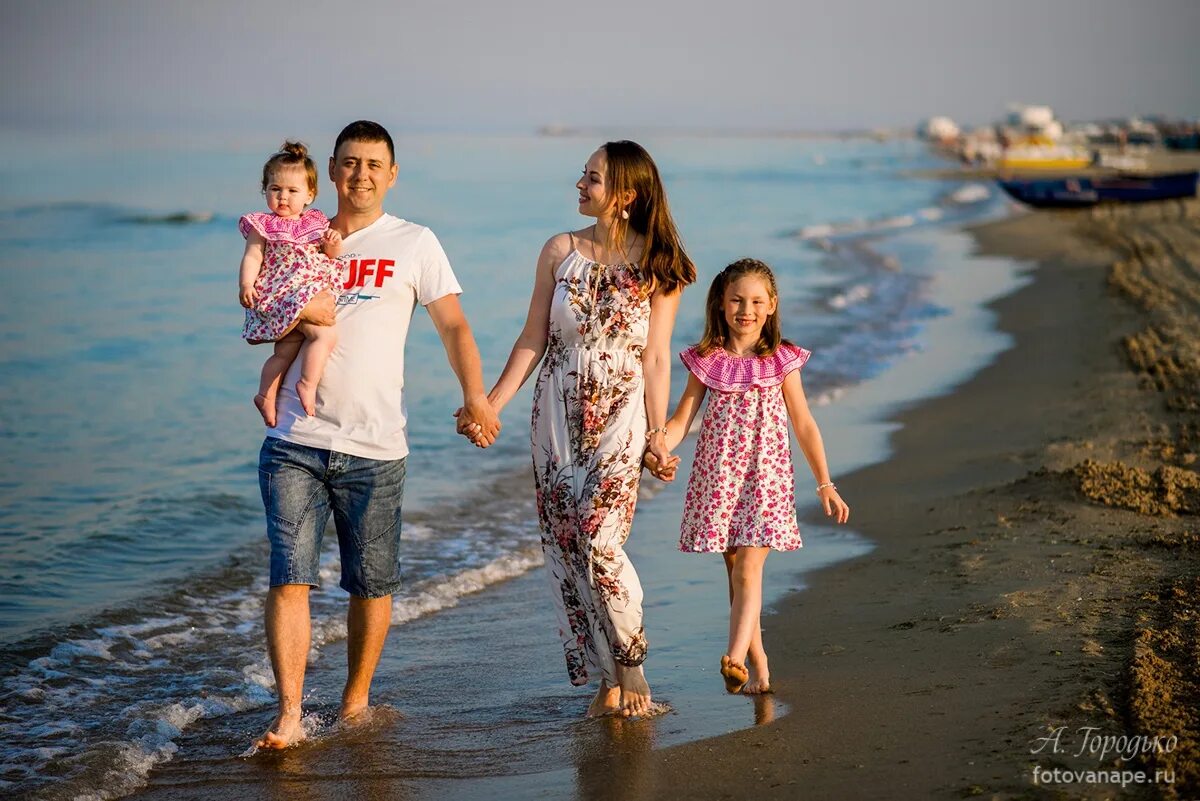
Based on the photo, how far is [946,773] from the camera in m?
3.52

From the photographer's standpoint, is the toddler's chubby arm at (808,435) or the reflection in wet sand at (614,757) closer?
the reflection in wet sand at (614,757)

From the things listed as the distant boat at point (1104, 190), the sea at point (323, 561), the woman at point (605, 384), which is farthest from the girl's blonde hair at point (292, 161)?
the distant boat at point (1104, 190)

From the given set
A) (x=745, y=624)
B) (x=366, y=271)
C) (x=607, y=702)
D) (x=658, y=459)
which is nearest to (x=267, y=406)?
(x=366, y=271)

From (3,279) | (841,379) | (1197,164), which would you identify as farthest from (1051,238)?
(1197,164)

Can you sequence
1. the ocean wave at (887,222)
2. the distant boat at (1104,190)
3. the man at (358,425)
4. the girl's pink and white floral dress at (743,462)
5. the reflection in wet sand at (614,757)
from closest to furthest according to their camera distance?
1. the reflection in wet sand at (614,757)
2. the man at (358,425)
3. the girl's pink and white floral dress at (743,462)
4. the ocean wave at (887,222)
5. the distant boat at (1104,190)

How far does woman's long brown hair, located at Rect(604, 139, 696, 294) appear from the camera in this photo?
428 cm

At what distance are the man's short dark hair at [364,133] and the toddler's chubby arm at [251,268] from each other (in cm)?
40

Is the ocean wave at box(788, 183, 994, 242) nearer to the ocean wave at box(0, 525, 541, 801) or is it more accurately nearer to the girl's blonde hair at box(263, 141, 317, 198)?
the ocean wave at box(0, 525, 541, 801)

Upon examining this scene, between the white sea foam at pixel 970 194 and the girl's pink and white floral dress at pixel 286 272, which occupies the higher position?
the white sea foam at pixel 970 194

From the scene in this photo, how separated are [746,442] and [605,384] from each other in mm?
590

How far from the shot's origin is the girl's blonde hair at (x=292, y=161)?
4.21 meters

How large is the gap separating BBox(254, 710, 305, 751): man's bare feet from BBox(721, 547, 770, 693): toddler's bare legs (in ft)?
4.64

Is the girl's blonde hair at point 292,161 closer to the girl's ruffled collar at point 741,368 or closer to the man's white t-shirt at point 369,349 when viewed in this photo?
the man's white t-shirt at point 369,349

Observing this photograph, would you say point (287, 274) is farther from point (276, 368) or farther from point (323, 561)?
point (323, 561)
